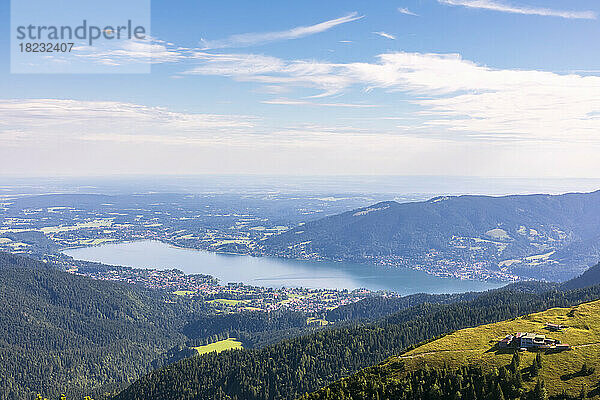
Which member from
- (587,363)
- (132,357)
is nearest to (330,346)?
(587,363)

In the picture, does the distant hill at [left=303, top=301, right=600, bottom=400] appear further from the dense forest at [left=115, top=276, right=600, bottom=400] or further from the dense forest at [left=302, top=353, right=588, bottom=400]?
the dense forest at [left=115, top=276, right=600, bottom=400]

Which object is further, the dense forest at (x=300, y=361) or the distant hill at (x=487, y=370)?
the dense forest at (x=300, y=361)

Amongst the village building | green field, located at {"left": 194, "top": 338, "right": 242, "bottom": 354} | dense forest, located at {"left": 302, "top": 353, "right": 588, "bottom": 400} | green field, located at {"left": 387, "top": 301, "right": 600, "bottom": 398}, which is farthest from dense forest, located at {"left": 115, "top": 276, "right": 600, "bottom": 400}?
the village building

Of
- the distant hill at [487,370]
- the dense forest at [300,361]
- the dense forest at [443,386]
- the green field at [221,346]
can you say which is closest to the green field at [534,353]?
the distant hill at [487,370]

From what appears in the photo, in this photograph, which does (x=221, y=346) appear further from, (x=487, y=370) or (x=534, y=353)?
(x=534, y=353)

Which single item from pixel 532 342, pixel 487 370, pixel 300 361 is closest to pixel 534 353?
pixel 532 342

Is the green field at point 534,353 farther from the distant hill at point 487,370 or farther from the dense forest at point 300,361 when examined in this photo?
the dense forest at point 300,361
